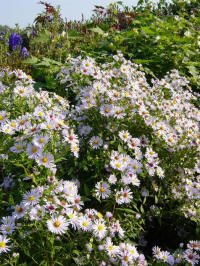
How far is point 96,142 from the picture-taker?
7.74 ft

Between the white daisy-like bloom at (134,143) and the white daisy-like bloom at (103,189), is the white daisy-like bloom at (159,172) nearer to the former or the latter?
the white daisy-like bloom at (134,143)

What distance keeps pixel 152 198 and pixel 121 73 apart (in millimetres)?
1307

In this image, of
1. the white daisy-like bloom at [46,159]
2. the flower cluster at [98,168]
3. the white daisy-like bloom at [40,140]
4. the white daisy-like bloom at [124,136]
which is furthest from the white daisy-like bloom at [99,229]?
the white daisy-like bloom at [124,136]

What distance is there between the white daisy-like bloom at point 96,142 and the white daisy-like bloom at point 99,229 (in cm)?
64

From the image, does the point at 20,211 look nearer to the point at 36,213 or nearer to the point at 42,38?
the point at 36,213

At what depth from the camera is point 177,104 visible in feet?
11.0

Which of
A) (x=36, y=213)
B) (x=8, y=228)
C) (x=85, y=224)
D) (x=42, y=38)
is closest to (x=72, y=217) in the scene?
(x=85, y=224)

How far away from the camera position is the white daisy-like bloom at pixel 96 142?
7.69 ft

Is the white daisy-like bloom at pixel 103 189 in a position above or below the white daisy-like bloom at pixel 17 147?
below

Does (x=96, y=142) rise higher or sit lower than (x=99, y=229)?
higher

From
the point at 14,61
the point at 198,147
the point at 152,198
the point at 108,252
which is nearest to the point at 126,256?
the point at 108,252

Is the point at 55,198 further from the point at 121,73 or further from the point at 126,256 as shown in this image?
the point at 121,73

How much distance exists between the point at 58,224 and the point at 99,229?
0.28 m

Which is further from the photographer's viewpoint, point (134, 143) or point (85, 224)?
point (134, 143)
